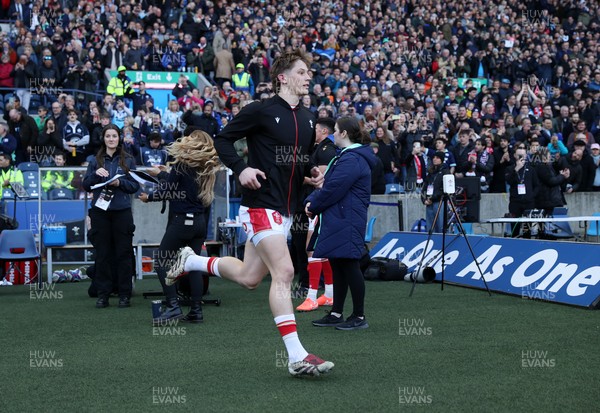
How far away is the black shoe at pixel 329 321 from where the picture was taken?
813cm

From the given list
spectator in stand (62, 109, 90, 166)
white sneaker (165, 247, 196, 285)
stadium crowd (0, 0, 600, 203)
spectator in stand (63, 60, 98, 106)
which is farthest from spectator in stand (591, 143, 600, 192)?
white sneaker (165, 247, 196, 285)

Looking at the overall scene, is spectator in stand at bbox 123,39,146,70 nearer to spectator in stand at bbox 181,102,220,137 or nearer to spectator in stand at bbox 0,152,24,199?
spectator in stand at bbox 181,102,220,137

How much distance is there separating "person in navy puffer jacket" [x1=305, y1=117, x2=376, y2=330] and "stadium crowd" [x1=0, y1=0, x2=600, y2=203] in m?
7.58

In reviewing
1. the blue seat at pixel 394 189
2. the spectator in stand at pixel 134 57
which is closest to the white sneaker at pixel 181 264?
the blue seat at pixel 394 189

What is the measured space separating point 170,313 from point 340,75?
49.8ft

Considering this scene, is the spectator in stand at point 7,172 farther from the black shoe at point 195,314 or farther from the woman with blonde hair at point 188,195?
the black shoe at point 195,314

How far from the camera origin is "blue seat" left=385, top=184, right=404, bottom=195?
59.0 ft

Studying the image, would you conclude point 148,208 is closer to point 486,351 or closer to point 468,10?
point 486,351

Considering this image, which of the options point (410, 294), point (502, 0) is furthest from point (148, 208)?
point (502, 0)

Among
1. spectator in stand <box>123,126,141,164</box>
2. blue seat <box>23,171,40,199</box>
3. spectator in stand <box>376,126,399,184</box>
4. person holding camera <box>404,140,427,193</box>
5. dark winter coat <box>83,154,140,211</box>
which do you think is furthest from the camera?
spectator in stand <box>376,126,399,184</box>

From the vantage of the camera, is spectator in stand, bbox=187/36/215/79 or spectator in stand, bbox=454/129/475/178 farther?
spectator in stand, bbox=187/36/215/79

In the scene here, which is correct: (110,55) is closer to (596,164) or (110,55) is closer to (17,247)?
(17,247)

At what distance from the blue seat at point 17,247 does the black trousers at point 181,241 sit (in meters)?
4.22

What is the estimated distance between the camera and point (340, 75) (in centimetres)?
2294
